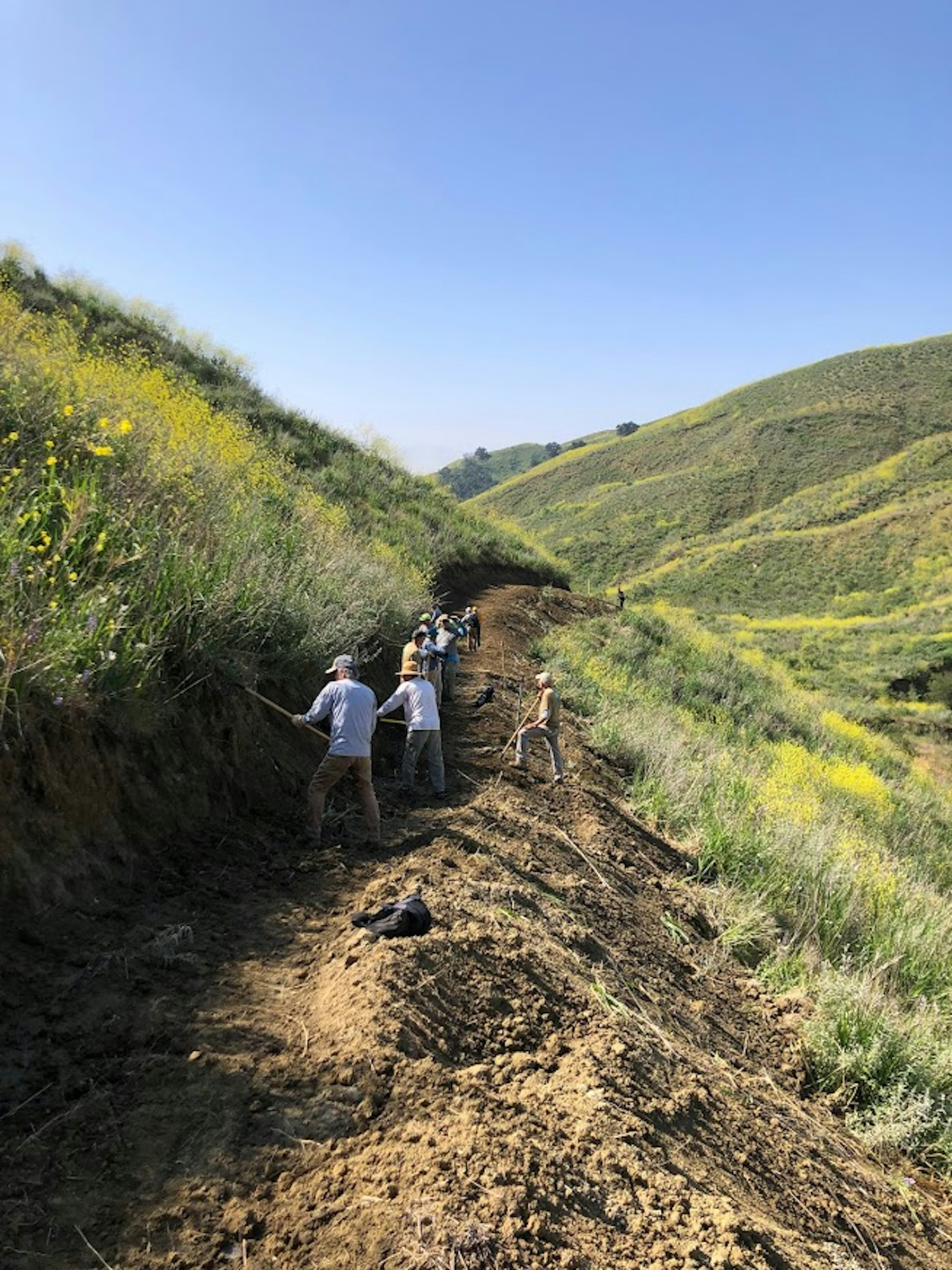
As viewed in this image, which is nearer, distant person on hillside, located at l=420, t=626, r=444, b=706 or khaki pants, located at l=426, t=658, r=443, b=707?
distant person on hillside, located at l=420, t=626, r=444, b=706

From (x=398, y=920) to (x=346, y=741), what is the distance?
6.43 ft

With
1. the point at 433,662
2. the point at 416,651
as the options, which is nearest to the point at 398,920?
the point at 416,651

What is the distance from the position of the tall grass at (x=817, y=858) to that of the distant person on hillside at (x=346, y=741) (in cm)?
329

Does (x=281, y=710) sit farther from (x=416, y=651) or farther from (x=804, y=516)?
(x=804, y=516)

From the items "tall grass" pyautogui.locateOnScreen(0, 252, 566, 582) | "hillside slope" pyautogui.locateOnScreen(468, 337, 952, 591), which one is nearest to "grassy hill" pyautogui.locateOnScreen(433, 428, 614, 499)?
"hillside slope" pyautogui.locateOnScreen(468, 337, 952, 591)

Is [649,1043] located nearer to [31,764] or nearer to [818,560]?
[31,764]

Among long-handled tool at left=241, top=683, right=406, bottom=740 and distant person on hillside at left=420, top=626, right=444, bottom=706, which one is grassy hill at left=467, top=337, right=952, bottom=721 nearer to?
distant person on hillside at left=420, top=626, right=444, bottom=706

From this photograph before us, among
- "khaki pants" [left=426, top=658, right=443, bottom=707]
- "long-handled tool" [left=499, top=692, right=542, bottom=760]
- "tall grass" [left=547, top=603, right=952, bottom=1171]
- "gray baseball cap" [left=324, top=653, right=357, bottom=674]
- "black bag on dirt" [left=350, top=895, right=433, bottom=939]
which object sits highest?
"gray baseball cap" [left=324, top=653, right=357, bottom=674]

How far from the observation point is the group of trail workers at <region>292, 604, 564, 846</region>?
17.9 feet

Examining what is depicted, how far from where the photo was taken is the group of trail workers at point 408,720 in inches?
215

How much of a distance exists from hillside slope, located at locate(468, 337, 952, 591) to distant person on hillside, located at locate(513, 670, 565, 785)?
46083 mm

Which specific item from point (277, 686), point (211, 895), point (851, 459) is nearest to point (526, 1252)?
point (211, 895)

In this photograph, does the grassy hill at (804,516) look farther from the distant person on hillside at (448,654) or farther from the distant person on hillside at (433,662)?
the distant person on hillside at (433,662)

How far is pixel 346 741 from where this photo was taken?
214 inches
